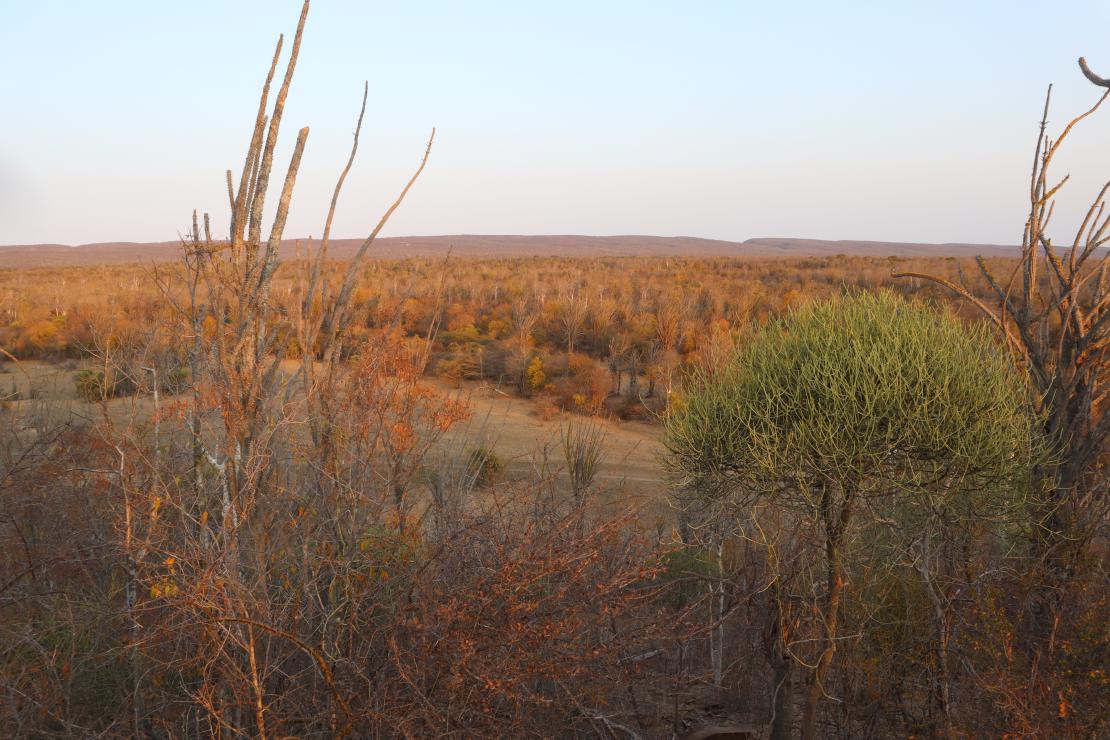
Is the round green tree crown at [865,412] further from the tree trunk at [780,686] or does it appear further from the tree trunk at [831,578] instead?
the tree trunk at [780,686]

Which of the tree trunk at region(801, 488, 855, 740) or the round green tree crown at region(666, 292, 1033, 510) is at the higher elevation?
the round green tree crown at region(666, 292, 1033, 510)

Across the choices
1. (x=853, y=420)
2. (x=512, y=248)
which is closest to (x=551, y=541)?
(x=853, y=420)

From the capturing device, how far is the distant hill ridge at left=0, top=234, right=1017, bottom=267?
84625 millimetres

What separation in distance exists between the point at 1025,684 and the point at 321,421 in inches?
136

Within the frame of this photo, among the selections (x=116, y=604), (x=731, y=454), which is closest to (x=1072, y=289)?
(x=731, y=454)

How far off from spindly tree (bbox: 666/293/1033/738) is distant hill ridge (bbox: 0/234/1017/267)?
73616 millimetres

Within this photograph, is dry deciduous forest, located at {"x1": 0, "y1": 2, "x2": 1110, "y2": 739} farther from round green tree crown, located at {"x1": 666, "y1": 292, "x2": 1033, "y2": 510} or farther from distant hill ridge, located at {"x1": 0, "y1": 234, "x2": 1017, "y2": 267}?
distant hill ridge, located at {"x1": 0, "y1": 234, "x2": 1017, "y2": 267}

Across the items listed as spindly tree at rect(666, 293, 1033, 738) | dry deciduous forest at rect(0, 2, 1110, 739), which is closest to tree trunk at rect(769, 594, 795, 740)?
dry deciduous forest at rect(0, 2, 1110, 739)

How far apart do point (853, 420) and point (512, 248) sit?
10094cm

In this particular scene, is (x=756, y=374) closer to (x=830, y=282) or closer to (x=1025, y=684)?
(x=1025, y=684)

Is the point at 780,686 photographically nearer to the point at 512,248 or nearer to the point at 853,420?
the point at 853,420

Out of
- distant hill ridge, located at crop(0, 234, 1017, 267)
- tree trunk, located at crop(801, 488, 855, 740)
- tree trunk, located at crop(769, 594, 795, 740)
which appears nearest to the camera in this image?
tree trunk, located at crop(801, 488, 855, 740)

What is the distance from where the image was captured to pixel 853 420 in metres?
3.51

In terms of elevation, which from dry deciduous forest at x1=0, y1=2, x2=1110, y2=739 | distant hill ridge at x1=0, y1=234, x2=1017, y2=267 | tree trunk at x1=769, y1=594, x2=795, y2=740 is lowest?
tree trunk at x1=769, y1=594, x2=795, y2=740
